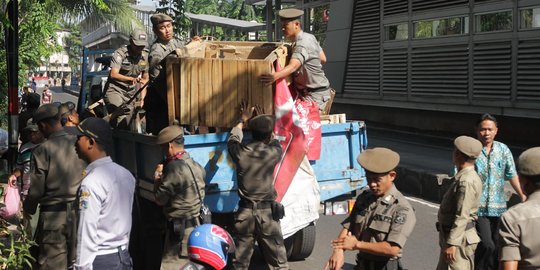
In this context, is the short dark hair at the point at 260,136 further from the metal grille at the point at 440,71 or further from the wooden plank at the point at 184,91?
the metal grille at the point at 440,71

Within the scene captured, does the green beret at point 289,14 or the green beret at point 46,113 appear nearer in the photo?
the green beret at point 46,113

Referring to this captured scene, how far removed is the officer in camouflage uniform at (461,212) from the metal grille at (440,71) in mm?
15300

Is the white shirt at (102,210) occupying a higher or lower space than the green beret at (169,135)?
lower

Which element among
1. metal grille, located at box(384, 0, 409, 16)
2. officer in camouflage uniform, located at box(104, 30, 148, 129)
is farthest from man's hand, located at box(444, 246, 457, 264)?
metal grille, located at box(384, 0, 409, 16)

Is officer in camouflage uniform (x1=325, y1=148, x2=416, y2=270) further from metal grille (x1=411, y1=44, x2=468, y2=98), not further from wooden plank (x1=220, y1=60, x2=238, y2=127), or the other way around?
metal grille (x1=411, y1=44, x2=468, y2=98)

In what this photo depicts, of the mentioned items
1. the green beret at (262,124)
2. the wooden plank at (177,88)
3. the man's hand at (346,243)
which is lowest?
the man's hand at (346,243)

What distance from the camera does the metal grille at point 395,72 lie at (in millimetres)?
23625

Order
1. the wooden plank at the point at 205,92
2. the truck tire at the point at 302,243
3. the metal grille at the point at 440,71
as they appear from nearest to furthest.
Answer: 1. the wooden plank at the point at 205,92
2. the truck tire at the point at 302,243
3. the metal grille at the point at 440,71

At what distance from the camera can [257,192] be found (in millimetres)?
6551

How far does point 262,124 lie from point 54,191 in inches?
72.4

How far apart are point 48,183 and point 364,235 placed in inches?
106

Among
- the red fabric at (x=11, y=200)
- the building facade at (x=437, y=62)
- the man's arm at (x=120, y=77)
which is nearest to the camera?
the red fabric at (x=11, y=200)

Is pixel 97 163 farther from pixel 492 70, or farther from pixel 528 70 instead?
pixel 492 70

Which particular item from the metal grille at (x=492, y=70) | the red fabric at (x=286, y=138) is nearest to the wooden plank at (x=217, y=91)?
the red fabric at (x=286, y=138)
